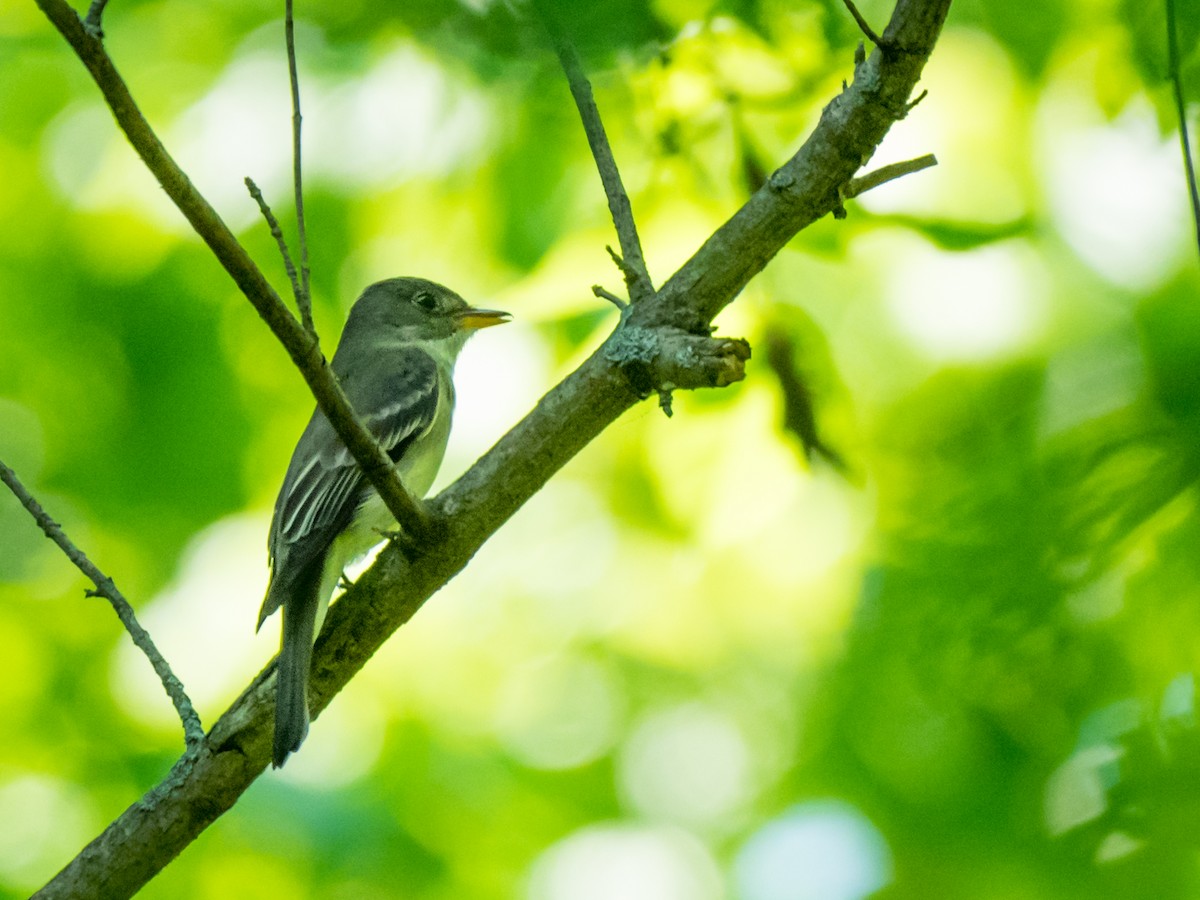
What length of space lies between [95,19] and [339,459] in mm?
→ 2474

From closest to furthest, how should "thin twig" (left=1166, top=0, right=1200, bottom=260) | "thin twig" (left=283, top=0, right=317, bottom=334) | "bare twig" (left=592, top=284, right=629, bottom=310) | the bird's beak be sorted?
1. "thin twig" (left=1166, top=0, right=1200, bottom=260)
2. "thin twig" (left=283, top=0, right=317, bottom=334)
3. "bare twig" (left=592, top=284, right=629, bottom=310)
4. the bird's beak

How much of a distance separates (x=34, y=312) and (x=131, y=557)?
135cm

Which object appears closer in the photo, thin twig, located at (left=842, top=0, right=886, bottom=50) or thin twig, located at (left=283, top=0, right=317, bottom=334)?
thin twig, located at (left=283, top=0, right=317, bottom=334)

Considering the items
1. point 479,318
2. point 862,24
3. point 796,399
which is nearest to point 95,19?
point 862,24

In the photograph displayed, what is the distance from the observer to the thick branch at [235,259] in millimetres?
2375

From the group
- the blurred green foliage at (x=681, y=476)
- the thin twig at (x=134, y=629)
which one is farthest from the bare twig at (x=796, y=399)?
the thin twig at (x=134, y=629)

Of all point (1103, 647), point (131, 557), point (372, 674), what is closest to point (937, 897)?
point (1103, 647)

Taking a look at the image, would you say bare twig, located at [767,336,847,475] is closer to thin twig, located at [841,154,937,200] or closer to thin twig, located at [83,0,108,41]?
thin twig, located at [841,154,937,200]

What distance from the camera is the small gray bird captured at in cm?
378

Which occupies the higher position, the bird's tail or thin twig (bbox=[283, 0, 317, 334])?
thin twig (bbox=[283, 0, 317, 334])

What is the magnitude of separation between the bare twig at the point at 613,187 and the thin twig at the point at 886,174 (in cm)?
58

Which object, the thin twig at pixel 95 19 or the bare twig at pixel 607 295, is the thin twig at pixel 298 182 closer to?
the thin twig at pixel 95 19

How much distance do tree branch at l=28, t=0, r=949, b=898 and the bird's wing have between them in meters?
0.68

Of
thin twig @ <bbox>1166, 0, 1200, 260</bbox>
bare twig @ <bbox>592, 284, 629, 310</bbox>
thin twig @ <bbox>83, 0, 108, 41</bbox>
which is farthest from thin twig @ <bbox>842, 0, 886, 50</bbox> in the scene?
thin twig @ <bbox>83, 0, 108, 41</bbox>
